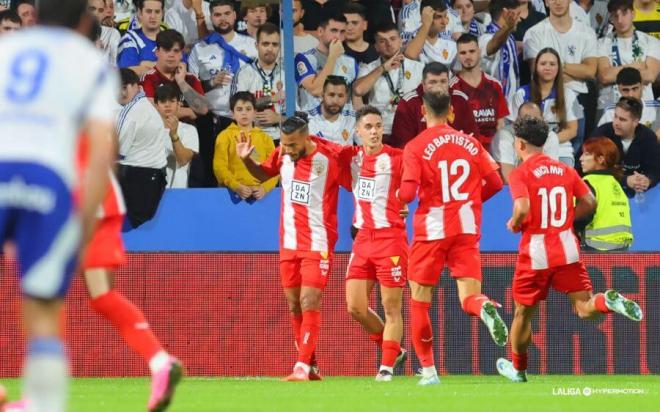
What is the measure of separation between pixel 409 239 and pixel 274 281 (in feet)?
4.53

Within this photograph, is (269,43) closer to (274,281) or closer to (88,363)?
(274,281)

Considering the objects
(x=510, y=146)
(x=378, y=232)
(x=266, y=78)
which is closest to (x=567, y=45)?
(x=510, y=146)

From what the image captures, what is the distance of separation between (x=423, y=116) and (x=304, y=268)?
3.05 meters

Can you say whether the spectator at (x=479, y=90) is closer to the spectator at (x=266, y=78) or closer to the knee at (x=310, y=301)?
the spectator at (x=266, y=78)

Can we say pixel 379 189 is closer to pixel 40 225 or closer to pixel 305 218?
pixel 305 218

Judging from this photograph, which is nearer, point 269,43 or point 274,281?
point 274,281

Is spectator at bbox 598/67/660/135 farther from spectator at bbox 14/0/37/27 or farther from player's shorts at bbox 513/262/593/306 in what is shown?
spectator at bbox 14/0/37/27

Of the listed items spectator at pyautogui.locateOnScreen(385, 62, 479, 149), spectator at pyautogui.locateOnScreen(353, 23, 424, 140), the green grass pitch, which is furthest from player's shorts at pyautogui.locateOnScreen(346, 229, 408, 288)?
spectator at pyautogui.locateOnScreen(353, 23, 424, 140)

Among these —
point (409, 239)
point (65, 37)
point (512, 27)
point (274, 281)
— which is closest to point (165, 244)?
point (274, 281)

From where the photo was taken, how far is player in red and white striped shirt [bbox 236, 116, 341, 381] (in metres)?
10.4

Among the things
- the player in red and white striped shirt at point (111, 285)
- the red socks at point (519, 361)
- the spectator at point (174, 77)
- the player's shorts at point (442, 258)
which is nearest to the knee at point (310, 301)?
the player's shorts at point (442, 258)

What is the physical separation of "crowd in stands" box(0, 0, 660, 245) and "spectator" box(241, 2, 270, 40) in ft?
0.05

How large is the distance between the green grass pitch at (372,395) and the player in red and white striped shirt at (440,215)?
0.66m

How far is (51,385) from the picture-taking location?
4387mm
